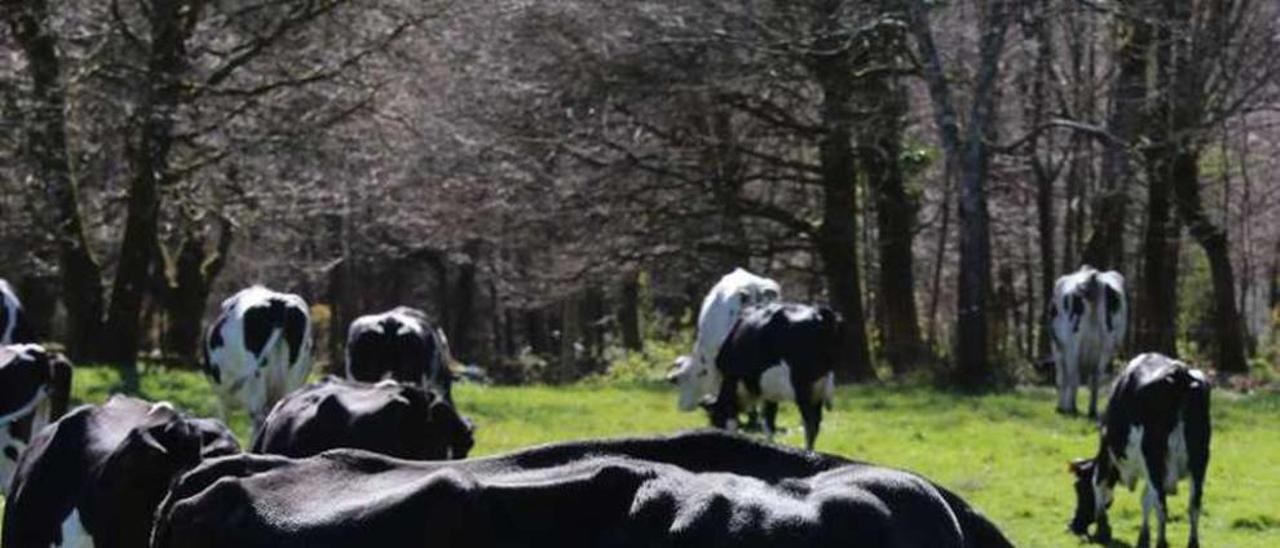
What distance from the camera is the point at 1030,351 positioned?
40156 millimetres

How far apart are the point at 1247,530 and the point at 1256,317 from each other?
35.1 metres

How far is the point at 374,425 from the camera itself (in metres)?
12.0

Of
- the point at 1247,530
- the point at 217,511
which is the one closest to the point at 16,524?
the point at 217,511

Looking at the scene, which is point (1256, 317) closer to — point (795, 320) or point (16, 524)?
point (795, 320)

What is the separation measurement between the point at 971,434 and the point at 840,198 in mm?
12679

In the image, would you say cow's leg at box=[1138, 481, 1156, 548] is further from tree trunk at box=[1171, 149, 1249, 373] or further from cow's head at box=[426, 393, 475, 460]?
tree trunk at box=[1171, 149, 1249, 373]

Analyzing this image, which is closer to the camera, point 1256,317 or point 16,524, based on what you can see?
point 16,524

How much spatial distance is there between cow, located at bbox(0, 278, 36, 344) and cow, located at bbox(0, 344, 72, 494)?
18.9ft

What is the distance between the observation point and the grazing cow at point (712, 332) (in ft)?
80.9

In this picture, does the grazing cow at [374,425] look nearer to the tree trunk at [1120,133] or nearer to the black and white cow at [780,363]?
the black and white cow at [780,363]

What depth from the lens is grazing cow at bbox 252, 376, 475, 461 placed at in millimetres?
11945

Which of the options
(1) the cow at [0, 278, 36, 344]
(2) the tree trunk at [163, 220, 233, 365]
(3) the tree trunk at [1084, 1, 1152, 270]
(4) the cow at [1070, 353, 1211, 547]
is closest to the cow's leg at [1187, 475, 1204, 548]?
(4) the cow at [1070, 353, 1211, 547]

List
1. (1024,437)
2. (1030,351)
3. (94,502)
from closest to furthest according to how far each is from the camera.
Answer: (94,502) < (1024,437) < (1030,351)

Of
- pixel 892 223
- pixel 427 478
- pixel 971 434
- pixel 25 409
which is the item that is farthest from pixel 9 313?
pixel 892 223
